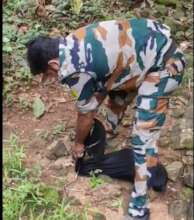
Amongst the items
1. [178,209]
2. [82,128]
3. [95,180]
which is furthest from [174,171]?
[82,128]

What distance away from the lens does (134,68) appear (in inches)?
161

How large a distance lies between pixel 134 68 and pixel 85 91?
34 centimetres

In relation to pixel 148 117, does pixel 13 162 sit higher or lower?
lower


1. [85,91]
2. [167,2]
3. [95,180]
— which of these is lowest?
[95,180]

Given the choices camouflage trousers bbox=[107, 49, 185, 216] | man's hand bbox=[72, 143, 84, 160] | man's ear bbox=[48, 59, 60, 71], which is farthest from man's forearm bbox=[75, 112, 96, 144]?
man's ear bbox=[48, 59, 60, 71]

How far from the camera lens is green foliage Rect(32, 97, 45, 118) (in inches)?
217

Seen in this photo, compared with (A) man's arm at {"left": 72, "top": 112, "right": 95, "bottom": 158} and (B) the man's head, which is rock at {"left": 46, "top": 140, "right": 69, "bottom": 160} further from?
(B) the man's head

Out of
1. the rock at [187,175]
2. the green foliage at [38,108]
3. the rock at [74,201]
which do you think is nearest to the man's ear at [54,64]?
the rock at [74,201]

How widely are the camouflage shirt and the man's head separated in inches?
1.7

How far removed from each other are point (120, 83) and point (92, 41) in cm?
38

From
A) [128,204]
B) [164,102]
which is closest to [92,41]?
[164,102]

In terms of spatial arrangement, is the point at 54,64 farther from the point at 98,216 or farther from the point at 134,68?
the point at 98,216

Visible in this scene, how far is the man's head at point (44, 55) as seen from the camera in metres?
3.98

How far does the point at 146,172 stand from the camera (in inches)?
171
